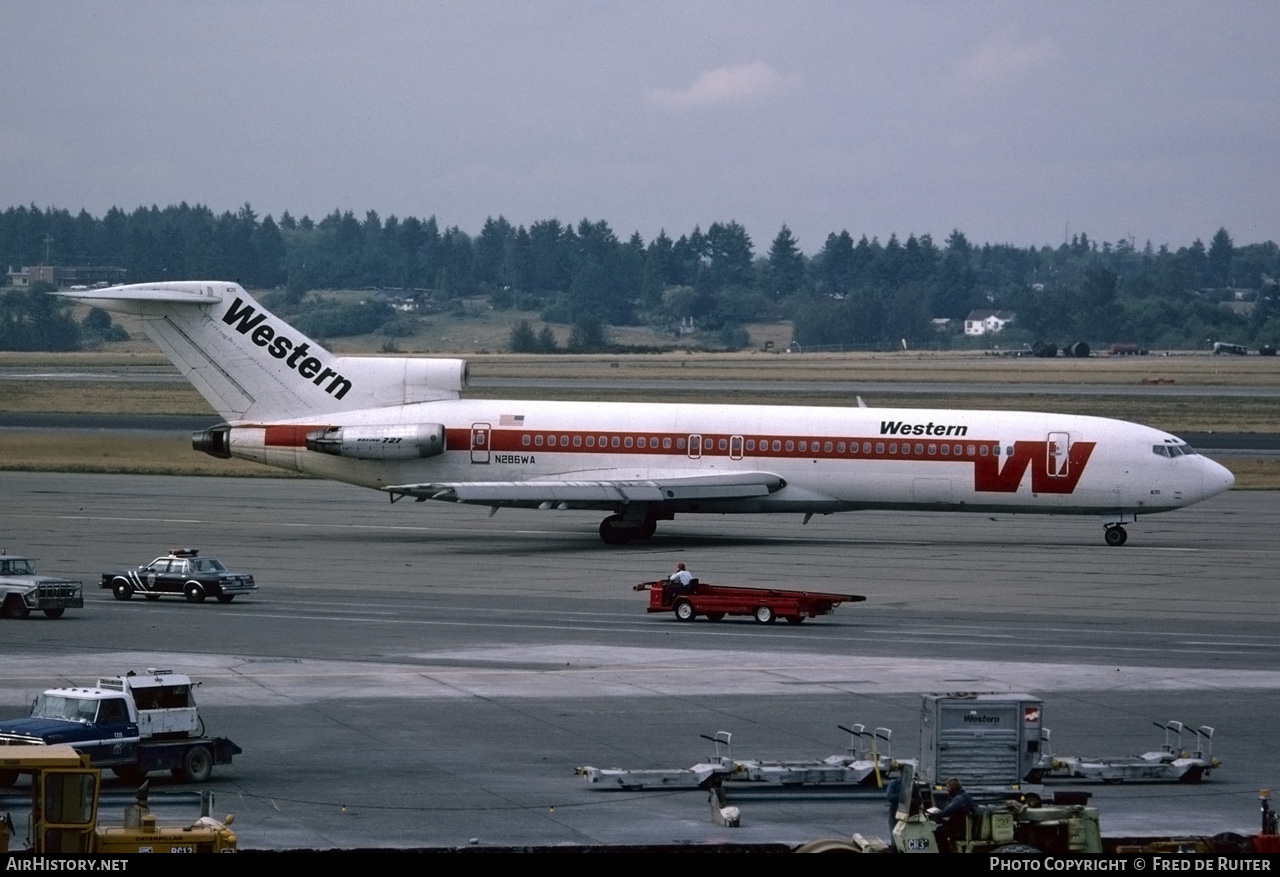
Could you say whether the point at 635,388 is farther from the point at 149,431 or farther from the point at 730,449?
the point at 730,449

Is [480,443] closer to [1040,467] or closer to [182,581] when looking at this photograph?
[182,581]

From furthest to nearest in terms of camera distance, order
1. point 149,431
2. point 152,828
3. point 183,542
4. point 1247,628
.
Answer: point 149,431 → point 183,542 → point 1247,628 → point 152,828

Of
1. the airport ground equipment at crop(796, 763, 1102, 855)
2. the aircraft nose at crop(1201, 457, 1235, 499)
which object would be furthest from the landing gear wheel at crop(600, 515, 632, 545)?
the airport ground equipment at crop(796, 763, 1102, 855)

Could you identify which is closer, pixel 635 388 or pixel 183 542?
pixel 183 542

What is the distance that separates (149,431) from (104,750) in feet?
222

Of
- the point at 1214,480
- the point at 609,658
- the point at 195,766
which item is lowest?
the point at 609,658

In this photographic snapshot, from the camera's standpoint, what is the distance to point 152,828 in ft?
54.9

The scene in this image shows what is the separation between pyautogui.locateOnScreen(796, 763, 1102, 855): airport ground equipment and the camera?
56.8 feet

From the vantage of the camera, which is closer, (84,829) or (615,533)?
(84,829)

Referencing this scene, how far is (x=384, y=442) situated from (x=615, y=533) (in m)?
7.14

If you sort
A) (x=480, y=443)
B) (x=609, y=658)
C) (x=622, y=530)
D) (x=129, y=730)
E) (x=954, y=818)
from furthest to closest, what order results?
(x=480, y=443), (x=622, y=530), (x=609, y=658), (x=129, y=730), (x=954, y=818)

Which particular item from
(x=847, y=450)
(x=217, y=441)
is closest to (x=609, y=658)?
(x=847, y=450)

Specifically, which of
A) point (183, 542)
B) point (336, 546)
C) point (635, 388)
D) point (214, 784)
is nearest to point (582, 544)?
point (336, 546)

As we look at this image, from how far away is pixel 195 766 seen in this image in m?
22.1
